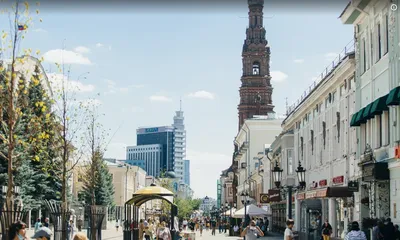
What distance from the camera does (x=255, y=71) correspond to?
110m

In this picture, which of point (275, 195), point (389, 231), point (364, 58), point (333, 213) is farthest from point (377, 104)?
point (275, 195)

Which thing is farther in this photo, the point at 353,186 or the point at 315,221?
the point at 315,221

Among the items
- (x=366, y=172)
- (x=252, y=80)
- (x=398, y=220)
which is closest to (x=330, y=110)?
(x=366, y=172)

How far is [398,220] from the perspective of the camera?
2242 centimetres

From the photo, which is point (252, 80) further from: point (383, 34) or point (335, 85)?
point (383, 34)

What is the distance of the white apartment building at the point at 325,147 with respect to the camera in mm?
31875

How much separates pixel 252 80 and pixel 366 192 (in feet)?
271

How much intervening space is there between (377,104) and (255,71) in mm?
86326

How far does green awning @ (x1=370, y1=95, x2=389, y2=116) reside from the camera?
2362 cm

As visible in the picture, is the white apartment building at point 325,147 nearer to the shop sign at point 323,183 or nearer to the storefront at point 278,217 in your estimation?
the shop sign at point 323,183

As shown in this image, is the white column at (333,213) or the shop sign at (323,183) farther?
the shop sign at (323,183)

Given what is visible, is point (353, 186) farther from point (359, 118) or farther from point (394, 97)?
point (394, 97)

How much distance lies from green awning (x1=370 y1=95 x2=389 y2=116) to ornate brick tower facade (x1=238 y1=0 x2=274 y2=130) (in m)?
81.7

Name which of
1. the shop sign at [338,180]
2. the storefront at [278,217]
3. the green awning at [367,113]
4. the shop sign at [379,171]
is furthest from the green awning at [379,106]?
the storefront at [278,217]
